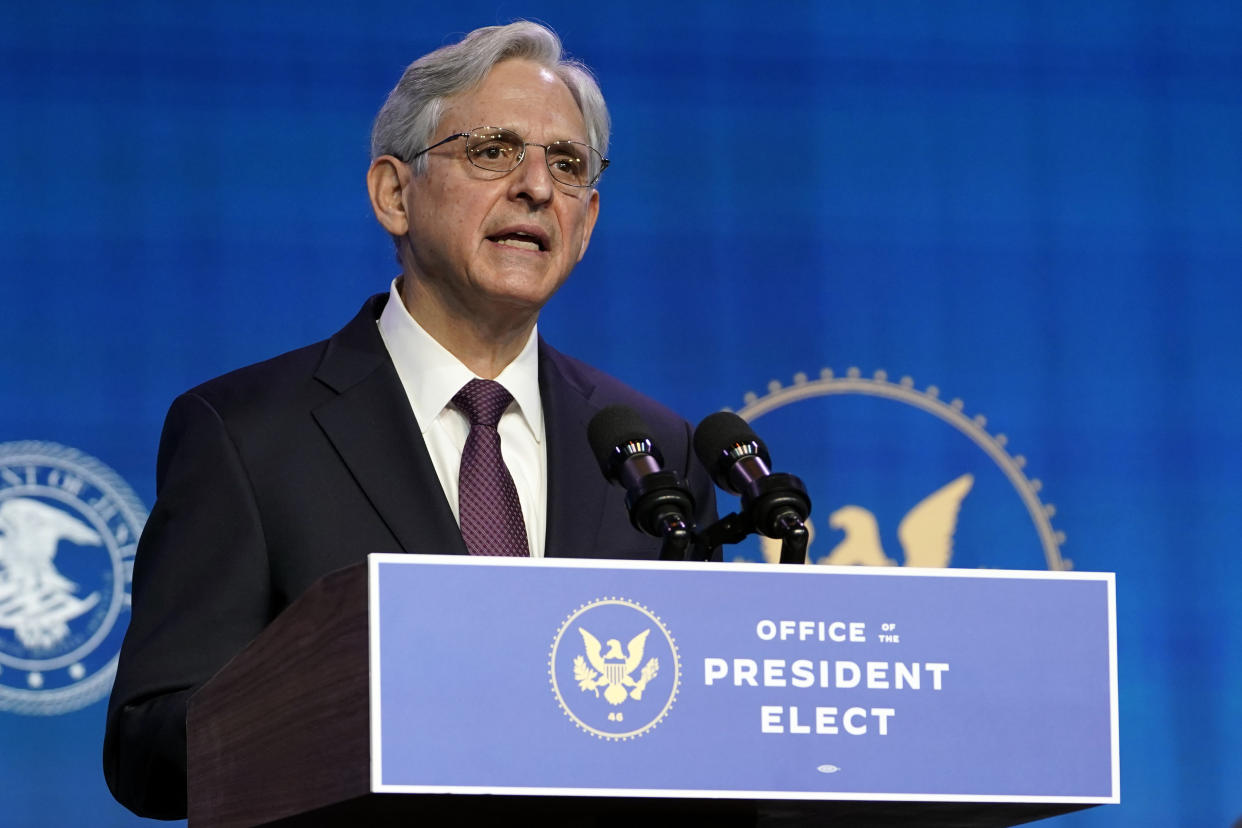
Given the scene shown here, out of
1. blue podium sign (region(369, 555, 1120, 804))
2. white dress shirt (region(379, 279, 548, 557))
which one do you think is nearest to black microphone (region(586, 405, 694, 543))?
blue podium sign (region(369, 555, 1120, 804))

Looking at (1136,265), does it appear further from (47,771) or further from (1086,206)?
(47,771)

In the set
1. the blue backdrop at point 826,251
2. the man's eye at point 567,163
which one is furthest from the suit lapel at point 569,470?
the blue backdrop at point 826,251

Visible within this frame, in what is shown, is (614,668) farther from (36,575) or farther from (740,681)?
(36,575)

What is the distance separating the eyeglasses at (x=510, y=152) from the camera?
216cm

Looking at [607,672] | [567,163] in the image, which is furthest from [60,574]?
[607,672]

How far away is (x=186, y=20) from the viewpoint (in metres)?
2.92

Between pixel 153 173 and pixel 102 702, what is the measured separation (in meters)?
A: 0.86

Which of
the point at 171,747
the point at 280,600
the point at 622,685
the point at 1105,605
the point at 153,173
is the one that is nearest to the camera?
the point at 622,685

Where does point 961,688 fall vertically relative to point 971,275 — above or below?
below

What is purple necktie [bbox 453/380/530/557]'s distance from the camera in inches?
77.7

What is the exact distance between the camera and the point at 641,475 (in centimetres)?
148

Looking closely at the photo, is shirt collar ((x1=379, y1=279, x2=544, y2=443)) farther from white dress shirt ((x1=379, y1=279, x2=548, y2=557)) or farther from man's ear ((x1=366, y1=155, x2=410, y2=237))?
man's ear ((x1=366, y1=155, x2=410, y2=237))

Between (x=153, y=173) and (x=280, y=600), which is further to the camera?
(x=153, y=173)

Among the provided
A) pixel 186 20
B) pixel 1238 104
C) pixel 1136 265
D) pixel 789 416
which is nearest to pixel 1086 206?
pixel 1136 265
